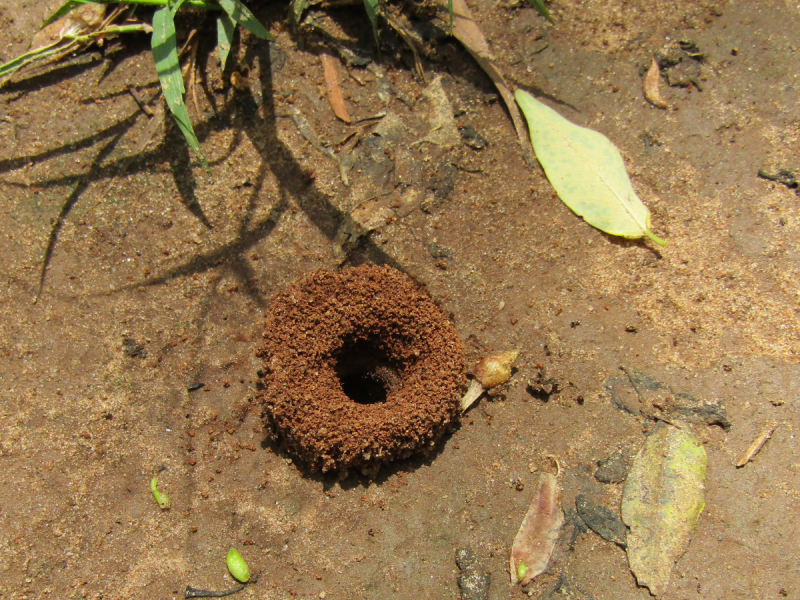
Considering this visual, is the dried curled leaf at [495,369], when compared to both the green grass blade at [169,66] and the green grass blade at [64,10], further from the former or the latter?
the green grass blade at [64,10]

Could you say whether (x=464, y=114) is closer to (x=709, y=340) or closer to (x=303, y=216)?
(x=303, y=216)

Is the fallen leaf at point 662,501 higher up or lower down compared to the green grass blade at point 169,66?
lower down

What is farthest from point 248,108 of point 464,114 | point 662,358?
point 662,358

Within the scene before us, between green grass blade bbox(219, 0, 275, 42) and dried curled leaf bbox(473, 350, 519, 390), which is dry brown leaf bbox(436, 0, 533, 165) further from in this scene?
dried curled leaf bbox(473, 350, 519, 390)

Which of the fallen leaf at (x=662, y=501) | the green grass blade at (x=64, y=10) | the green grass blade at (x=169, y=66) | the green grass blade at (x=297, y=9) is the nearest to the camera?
the fallen leaf at (x=662, y=501)

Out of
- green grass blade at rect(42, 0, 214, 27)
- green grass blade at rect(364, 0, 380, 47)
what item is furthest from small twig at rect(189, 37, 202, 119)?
green grass blade at rect(364, 0, 380, 47)

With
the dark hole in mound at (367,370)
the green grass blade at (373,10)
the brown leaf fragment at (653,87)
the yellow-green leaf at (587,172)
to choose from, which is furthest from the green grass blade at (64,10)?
the brown leaf fragment at (653,87)
